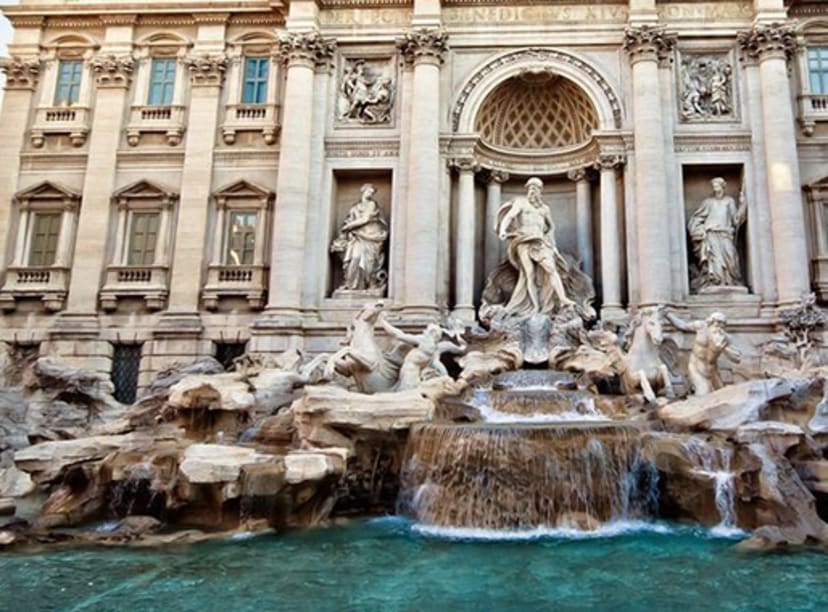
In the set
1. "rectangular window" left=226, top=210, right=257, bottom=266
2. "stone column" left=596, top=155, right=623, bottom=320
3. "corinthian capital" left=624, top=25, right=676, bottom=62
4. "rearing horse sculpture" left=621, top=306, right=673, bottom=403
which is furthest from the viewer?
"rectangular window" left=226, top=210, right=257, bottom=266

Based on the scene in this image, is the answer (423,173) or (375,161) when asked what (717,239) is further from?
(375,161)

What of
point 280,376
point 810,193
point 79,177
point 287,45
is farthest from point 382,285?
point 810,193

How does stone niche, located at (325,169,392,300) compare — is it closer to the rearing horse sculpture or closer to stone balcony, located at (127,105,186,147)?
stone balcony, located at (127,105,186,147)

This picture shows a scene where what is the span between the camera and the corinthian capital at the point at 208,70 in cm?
1834

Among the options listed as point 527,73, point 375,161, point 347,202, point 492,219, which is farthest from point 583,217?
point 347,202

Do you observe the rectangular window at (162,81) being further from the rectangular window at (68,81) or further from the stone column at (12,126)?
the stone column at (12,126)

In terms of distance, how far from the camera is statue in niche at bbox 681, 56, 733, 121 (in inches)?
659

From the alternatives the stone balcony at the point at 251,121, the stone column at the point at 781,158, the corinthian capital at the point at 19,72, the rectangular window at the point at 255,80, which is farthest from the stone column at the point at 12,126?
the stone column at the point at 781,158

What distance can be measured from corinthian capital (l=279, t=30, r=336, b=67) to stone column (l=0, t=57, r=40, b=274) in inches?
317

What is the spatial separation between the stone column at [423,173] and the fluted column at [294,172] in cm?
267

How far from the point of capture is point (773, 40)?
16172mm

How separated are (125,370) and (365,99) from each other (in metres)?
9.99

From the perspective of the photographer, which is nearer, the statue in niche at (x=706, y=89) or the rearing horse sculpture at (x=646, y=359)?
the rearing horse sculpture at (x=646, y=359)

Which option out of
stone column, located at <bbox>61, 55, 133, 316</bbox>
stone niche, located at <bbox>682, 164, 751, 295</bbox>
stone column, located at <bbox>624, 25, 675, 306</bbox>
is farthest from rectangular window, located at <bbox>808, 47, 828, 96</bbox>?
stone column, located at <bbox>61, 55, 133, 316</bbox>
